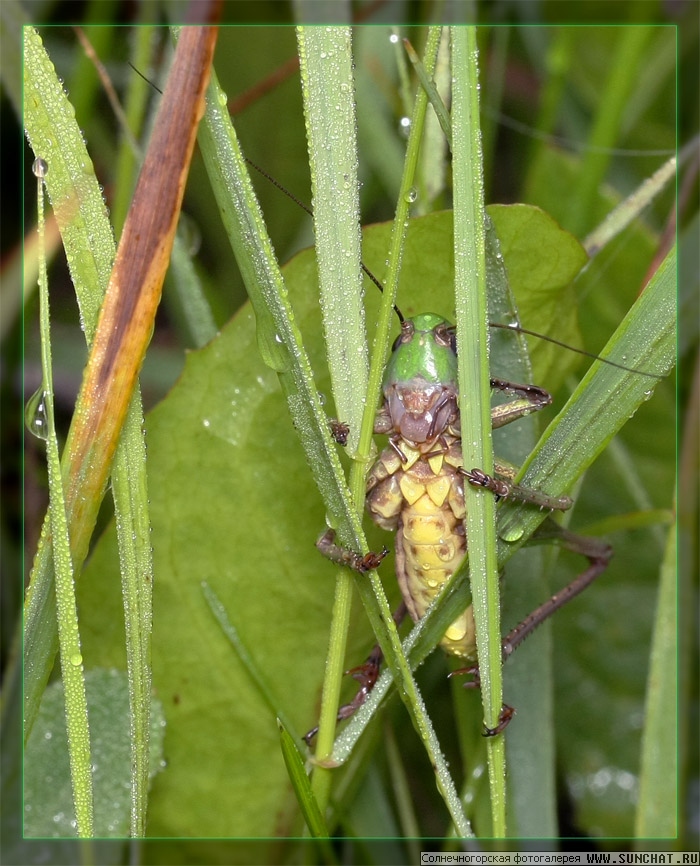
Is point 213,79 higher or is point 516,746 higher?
point 213,79

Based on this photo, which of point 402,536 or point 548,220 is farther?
point 402,536

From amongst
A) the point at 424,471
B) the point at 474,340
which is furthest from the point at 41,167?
the point at 424,471

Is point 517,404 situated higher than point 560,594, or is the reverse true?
point 517,404

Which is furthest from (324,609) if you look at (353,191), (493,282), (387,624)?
(353,191)

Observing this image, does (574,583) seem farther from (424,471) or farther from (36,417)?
(36,417)

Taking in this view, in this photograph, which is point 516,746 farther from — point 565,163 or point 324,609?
point 565,163

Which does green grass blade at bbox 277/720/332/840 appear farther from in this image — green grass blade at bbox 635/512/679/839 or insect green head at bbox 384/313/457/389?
green grass blade at bbox 635/512/679/839
